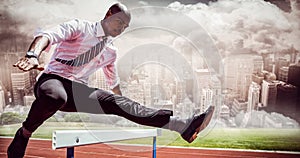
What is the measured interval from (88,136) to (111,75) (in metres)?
0.68

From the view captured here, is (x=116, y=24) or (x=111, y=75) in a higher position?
(x=116, y=24)

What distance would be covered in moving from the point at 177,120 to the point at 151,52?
0.41 metres

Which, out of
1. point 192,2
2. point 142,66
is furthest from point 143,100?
point 192,2

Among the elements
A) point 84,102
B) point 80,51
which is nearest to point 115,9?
point 80,51

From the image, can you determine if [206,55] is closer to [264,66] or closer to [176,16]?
[176,16]

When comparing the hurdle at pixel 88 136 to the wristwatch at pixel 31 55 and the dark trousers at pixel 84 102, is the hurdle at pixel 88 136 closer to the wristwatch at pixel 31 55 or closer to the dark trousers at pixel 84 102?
the dark trousers at pixel 84 102

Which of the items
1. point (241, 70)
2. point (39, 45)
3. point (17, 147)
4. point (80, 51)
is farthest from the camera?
point (17, 147)

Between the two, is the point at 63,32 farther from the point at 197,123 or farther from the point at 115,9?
the point at 197,123

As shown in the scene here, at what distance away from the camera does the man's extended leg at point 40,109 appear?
2119mm

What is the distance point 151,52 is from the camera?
6.41 ft

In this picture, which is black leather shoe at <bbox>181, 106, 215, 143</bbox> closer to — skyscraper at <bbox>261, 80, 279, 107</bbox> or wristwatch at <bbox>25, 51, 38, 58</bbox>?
skyscraper at <bbox>261, 80, 279, 107</bbox>

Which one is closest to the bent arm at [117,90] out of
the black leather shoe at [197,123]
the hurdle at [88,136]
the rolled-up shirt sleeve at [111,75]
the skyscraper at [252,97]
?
the rolled-up shirt sleeve at [111,75]

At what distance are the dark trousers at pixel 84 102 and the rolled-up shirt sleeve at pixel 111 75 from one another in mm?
68

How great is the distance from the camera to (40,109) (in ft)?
7.26
